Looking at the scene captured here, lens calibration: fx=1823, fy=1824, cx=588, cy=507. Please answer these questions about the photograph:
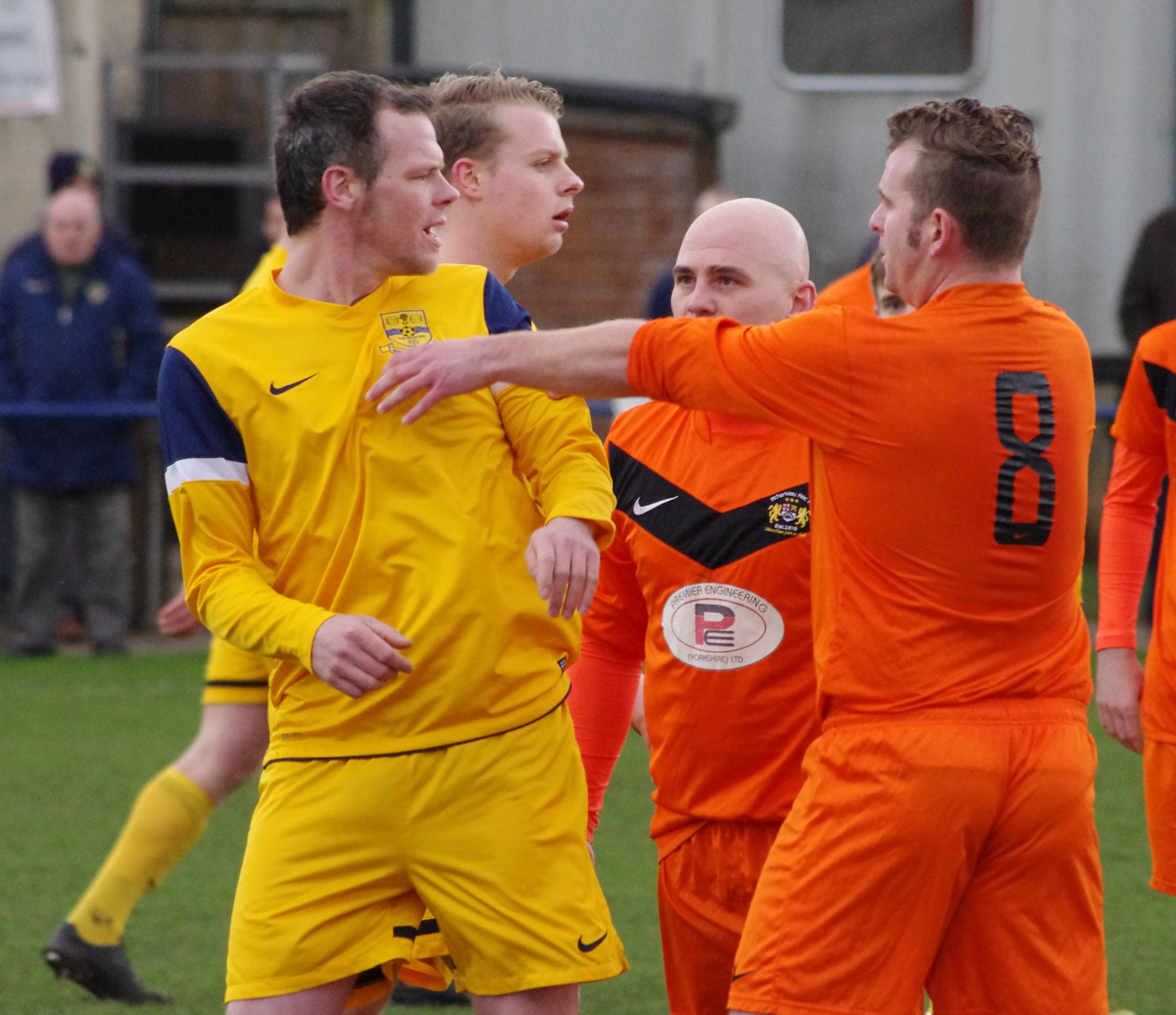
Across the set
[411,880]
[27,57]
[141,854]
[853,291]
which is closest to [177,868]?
[141,854]

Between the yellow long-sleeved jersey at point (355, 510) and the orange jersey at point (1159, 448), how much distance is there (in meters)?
1.59

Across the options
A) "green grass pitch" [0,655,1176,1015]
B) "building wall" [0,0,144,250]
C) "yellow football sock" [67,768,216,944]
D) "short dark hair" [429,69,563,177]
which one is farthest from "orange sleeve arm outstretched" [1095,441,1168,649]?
"building wall" [0,0,144,250]

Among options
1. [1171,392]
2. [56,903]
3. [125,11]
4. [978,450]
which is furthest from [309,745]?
[125,11]

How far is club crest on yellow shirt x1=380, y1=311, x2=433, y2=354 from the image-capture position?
3.12m

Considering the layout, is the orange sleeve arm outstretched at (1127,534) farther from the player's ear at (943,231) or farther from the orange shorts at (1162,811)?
the player's ear at (943,231)

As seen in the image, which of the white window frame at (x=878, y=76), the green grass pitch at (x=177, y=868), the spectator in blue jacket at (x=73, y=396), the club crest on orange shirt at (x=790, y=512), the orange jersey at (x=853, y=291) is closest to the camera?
the club crest on orange shirt at (x=790, y=512)

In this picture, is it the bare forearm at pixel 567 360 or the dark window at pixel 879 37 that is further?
the dark window at pixel 879 37

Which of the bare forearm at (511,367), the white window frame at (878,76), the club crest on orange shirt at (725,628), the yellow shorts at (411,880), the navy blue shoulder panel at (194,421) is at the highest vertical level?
the white window frame at (878,76)

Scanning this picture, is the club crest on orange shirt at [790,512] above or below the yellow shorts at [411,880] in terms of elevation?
above

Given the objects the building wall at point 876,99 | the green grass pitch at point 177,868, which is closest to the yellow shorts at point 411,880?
the green grass pitch at point 177,868

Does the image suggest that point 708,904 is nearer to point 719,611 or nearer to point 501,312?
point 719,611

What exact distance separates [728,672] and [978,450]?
726 millimetres

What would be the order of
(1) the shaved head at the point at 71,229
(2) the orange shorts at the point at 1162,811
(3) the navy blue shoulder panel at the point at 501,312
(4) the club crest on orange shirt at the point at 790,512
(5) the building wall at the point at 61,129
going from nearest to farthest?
(3) the navy blue shoulder panel at the point at 501,312, (4) the club crest on orange shirt at the point at 790,512, (2) the orange shorts at the point at 1162,811, (1) the shaved head at the point at 71,229, (5) the building wall at the point at 61,129

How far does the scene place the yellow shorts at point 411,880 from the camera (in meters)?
3.05
